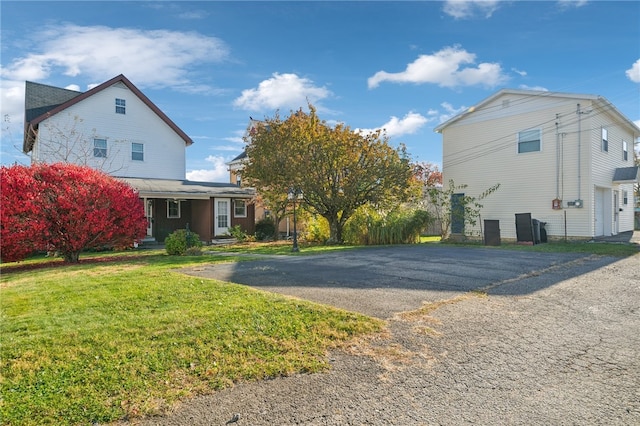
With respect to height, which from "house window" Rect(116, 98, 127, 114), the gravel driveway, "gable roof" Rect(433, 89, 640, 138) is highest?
"house window" Rect(116, 98, 127, 114)

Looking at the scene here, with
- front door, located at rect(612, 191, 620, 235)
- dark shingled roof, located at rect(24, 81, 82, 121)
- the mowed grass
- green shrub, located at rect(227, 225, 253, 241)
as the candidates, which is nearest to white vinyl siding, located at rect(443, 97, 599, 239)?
front door, located at rect(612, 191, 620, 235)

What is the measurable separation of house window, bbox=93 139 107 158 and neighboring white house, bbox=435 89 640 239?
713 inches

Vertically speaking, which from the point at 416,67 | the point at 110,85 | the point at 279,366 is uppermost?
the point at 110,85

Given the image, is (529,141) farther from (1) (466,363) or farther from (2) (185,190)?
(1) (466,363)

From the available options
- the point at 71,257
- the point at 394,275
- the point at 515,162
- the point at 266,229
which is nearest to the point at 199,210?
the point at 266,229

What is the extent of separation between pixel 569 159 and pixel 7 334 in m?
18.9

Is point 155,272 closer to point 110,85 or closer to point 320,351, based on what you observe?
point 320,351

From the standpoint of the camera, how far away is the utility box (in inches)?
648

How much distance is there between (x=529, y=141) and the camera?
17766 mm

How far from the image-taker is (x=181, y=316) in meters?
4.80

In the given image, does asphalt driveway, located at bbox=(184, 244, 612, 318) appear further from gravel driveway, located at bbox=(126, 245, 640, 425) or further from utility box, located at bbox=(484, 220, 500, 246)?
utility box, located at bbox=(484, 220, 500, 246)

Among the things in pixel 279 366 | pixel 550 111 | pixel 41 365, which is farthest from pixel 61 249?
pixel 550 111

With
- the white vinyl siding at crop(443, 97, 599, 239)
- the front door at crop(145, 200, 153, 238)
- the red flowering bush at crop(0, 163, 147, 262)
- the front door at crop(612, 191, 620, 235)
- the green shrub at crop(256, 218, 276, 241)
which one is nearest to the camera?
the red flowering bush at crop(0, 163, 147, 262)

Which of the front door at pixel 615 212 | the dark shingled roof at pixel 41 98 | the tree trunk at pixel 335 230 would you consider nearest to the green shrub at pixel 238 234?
the tree trunk at pixel 335 230
